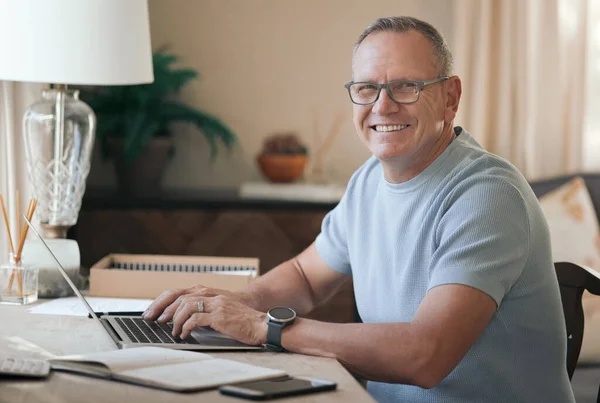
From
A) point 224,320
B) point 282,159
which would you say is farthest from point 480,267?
point 282,159

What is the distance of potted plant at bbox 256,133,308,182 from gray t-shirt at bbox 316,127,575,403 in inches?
63.5

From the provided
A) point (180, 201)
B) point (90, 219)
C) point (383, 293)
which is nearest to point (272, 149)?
point (180, 201)

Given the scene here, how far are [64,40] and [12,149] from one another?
21.6 inches

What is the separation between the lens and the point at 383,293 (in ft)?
6.08

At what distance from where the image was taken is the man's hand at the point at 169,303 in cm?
173

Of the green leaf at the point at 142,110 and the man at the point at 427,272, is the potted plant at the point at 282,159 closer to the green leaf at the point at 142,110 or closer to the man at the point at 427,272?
the green leaf at the point at 142,110

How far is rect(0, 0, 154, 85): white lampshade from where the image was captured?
2.04 m

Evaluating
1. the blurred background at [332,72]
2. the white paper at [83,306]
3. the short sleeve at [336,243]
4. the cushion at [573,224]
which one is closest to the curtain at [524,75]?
the blurred background at [332,72]

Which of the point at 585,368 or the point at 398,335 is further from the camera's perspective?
the point at 585,368

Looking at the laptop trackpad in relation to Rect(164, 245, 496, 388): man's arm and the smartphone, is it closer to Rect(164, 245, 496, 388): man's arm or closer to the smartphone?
Rect(164, 245, 496, 388): man's arm

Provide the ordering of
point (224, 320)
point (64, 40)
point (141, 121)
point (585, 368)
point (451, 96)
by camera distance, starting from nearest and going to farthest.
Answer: point (224, 320)
point (451, 96)
point (64, 40)
point (585, 368)
point (141, 121)

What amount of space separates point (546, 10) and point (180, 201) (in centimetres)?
168

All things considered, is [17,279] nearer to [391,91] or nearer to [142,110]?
[391,91]

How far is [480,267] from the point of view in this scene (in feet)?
5.06
